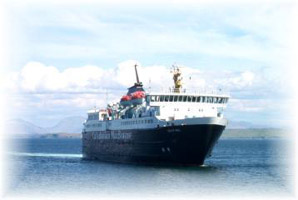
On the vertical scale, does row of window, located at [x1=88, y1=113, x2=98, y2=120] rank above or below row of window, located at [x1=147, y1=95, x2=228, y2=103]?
below

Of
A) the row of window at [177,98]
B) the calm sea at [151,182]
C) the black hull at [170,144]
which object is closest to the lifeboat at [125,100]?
the black hull at [170,144]

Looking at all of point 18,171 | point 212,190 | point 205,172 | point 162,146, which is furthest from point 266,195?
point 18,171

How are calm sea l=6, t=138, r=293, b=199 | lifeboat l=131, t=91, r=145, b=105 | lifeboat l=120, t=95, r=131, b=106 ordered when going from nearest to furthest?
1. calm sea l=6, t=138, r=293, b=199
2. lifeboat l=131, t=91, r=145, b=105
3. lifeboat l=120, t=95, r=131, b=106

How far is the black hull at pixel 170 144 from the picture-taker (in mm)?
54594

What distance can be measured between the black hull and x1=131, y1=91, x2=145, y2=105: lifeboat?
12.2 feet

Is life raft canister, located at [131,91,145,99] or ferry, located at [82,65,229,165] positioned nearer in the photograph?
ferry, located at [82,65,229,165]

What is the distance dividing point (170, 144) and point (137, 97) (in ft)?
41.4

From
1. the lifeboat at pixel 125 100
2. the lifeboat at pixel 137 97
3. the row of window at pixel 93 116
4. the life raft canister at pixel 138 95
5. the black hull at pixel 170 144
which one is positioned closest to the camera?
the black hull at pixel 170 144

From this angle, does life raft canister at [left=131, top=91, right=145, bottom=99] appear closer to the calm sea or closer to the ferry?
the ferry

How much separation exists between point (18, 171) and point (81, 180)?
14.6 meters

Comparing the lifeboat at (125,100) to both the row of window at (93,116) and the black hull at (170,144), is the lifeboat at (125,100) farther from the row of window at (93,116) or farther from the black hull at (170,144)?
the row of window at (93,116)

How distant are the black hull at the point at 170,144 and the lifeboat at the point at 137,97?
3.71 meters

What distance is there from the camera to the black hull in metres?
54.6

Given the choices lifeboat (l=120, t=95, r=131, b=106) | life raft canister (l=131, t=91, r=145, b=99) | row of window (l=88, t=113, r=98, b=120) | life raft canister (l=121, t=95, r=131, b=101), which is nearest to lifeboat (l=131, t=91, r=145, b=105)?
life raft canister (l=131, t=91, r=145, b=99)
